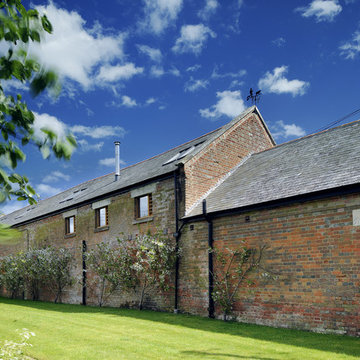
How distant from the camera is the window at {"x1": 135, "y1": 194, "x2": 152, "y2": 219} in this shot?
1673 cm

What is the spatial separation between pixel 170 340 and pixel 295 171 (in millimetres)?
6763

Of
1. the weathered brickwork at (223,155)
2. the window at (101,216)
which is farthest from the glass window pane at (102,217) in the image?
the weathered brickwork at (223,155)

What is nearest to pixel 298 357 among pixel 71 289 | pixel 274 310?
pixel 274 310

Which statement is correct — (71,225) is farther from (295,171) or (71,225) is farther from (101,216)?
(295,171)

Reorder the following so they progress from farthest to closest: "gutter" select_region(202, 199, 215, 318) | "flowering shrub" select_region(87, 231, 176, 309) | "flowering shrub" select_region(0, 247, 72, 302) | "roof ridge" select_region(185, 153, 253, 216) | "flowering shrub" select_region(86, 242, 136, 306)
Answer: "flowering shrub" select_region(0, 247, 72, 302) < "flowering shrub" select_region(86, 242, 136, 306) < "roof ridge" select_region(185, 153, 253, 216) < "flowering shrub" select_region(87, 231, 176, 309) < "gutter" select_region(202, 199, 215, 318)

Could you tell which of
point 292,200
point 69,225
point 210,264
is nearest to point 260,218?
point 292,200

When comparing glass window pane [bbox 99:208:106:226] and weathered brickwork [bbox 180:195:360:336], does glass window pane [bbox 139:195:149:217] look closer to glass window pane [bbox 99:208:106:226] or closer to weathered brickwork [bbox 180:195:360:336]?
glass window pane [bbox 99:208:106:226]

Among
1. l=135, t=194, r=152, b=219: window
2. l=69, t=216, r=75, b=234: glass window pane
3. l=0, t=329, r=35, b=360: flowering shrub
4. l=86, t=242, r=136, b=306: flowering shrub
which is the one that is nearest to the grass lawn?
l=0, t=329, r=35, b=360: flowering shrub

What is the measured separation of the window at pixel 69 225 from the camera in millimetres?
22056

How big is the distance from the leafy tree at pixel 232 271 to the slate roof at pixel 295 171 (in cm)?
142

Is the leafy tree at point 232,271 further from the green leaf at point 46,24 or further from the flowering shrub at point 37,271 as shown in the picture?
the flowering shrub at point 37,271

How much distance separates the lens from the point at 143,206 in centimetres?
1712

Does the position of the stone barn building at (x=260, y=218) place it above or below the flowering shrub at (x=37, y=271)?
above

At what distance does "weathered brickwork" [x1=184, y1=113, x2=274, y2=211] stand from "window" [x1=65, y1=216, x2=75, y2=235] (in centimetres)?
945
